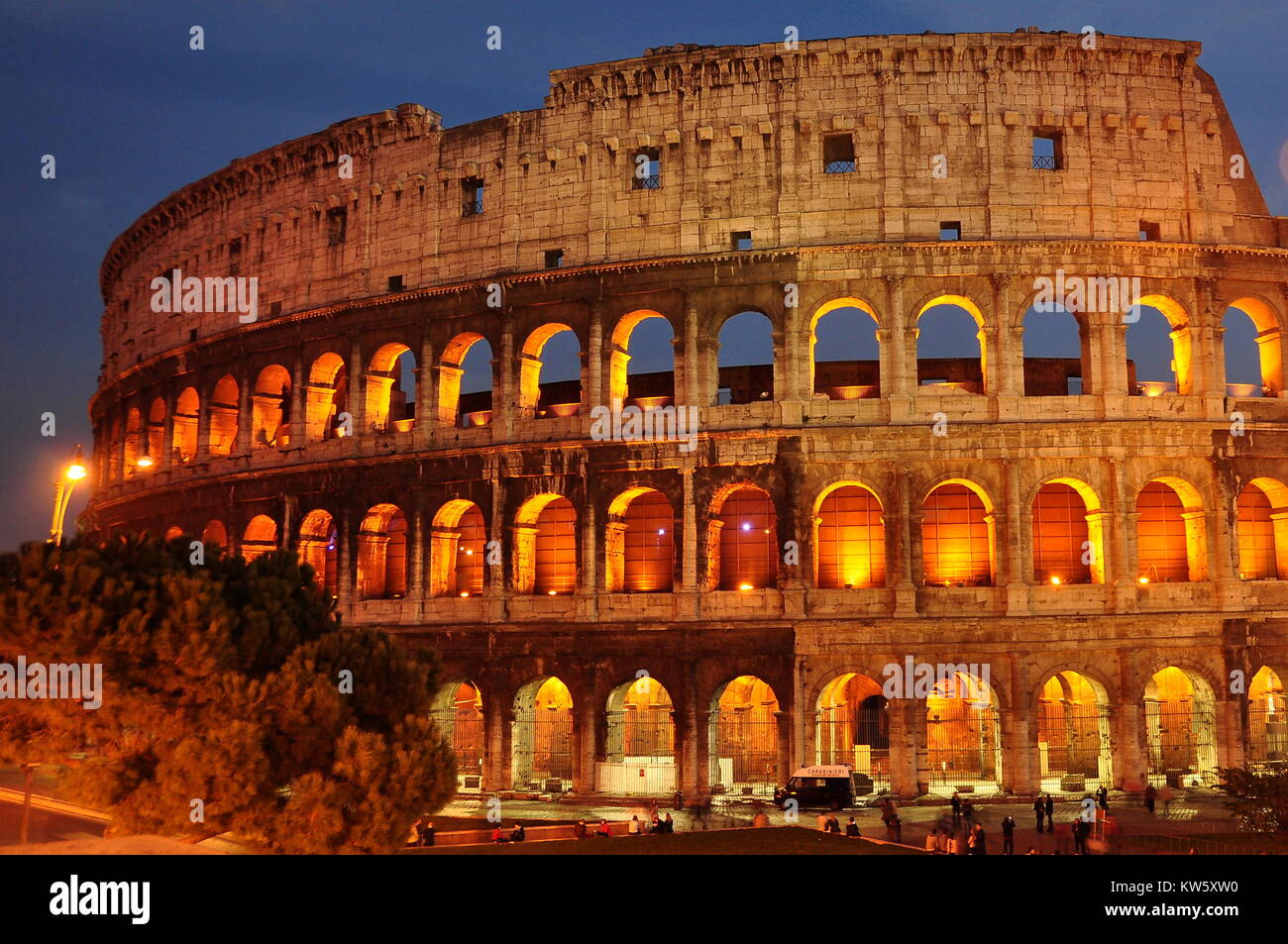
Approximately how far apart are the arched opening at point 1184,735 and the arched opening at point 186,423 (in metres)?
27.4

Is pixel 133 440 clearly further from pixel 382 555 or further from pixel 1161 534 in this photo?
pixel 1161 534

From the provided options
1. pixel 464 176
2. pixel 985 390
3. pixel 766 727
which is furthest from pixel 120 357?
pixel 985 390

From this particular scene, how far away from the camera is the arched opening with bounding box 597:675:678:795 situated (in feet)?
87.0

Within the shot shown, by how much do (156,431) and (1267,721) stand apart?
32792 mm

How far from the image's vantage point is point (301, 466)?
30781 millimetres

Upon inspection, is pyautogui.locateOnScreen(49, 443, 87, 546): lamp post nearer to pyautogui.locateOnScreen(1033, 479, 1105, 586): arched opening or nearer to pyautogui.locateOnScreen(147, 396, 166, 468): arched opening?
pyautogui.locateOnScreen(147, 396, 166, 468): arched opening

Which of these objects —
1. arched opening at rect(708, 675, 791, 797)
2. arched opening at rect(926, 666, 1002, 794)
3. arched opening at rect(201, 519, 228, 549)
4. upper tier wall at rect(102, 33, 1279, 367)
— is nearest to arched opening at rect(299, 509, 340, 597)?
arched opening at rect(201, 519, 228, 549)

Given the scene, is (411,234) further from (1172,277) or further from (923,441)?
(1172,277)

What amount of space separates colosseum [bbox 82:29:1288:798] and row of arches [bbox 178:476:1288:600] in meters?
0.09

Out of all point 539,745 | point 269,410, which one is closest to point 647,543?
point 539,745

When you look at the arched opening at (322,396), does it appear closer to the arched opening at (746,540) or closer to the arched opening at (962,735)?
the arched opening at (746,540)

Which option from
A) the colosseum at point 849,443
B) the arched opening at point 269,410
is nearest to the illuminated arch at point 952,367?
the colosseum at point 849,443

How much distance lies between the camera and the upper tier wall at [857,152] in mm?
26719

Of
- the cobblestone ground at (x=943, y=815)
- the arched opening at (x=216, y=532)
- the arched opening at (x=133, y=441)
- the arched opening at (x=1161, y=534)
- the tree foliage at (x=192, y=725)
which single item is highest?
the arched opening at (x=133, y=441)
